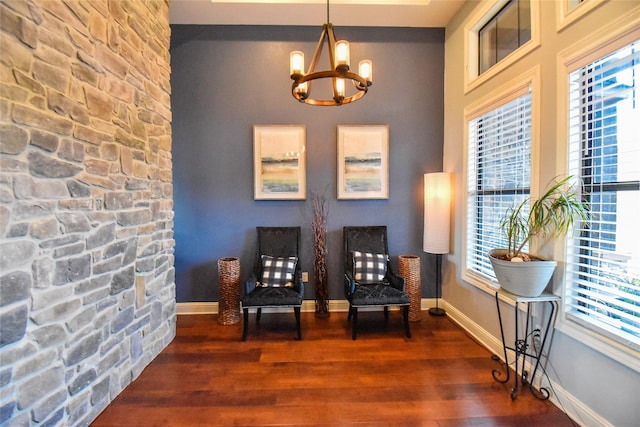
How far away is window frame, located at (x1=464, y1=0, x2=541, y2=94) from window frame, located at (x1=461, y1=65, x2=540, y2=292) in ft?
0.58

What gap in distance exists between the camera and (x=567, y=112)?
1764 millimetres

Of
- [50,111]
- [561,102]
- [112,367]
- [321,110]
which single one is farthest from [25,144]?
[561,102]

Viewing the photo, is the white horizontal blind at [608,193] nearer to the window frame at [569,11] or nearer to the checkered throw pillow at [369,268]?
the window frame at [569,11]

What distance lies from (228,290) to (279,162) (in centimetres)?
158

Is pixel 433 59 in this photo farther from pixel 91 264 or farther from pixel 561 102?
pixel 91 264

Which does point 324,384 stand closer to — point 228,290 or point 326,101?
point 228,290

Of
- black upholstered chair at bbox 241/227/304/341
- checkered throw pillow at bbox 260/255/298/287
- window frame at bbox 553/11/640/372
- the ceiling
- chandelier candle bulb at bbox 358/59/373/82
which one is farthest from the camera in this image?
checkered throw pillow at bbox 260/255/298/287

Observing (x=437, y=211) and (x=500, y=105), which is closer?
(x=500, y=105)

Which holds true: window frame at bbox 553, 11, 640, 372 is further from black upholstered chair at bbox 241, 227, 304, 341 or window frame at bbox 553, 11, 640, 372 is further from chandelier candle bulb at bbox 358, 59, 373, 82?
black upholstered chair at bbox 241, 227, 304, 341

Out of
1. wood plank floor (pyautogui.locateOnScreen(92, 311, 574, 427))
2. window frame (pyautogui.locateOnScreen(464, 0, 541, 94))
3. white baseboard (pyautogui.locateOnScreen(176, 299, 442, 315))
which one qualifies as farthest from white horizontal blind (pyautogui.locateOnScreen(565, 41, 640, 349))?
white baseboard (pyautogui.locateOnScreen(176, 299, 442, 315))

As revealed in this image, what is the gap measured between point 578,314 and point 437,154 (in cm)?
214

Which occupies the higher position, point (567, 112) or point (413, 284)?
point (567, 112)

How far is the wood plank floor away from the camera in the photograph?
1733 mm

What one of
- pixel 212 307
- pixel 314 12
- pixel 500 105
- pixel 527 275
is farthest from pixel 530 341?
pixel 314 12
